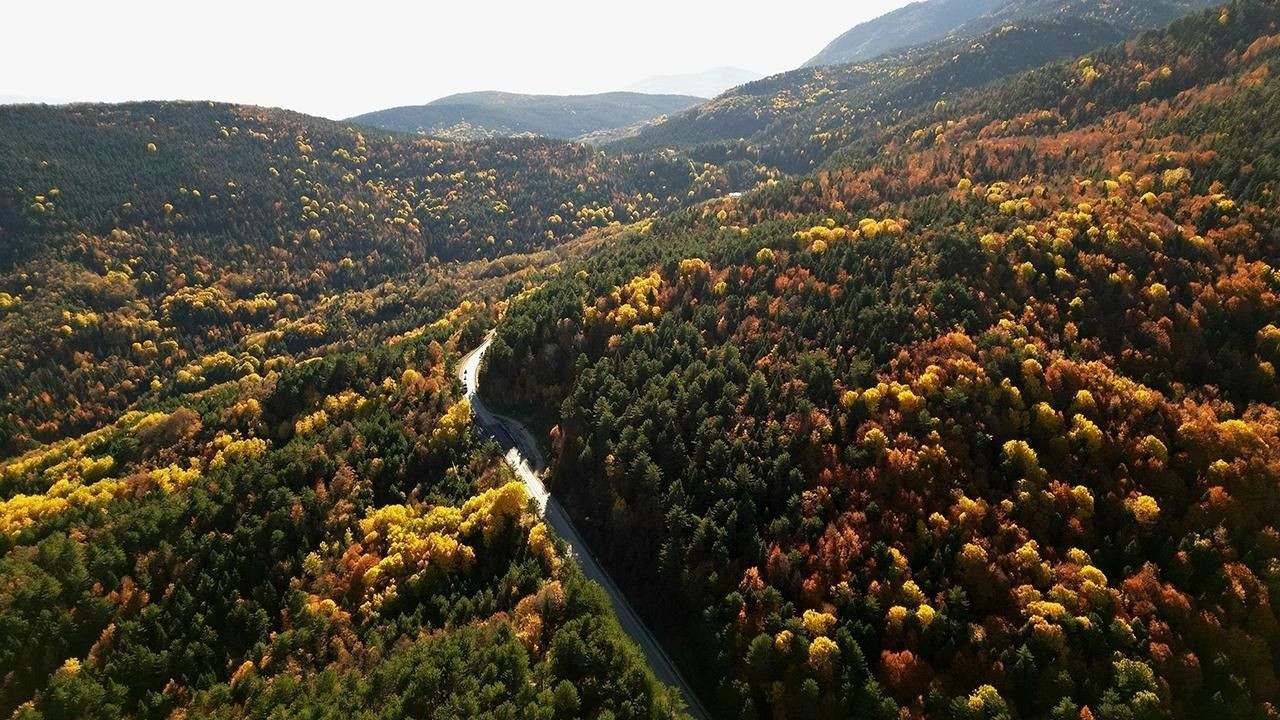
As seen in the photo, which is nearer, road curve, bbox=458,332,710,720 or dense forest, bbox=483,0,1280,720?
dense forest, bbox=483,0,1280,720

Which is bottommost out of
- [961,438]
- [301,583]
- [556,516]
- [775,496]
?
[556,516]

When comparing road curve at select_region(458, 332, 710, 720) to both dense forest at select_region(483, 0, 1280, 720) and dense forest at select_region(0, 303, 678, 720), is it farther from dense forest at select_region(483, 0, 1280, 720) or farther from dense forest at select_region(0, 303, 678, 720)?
dense forest at select_region(0, 303, 678, 720)

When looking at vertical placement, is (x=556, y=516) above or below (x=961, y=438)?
below

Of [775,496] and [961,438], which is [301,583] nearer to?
[775,496]

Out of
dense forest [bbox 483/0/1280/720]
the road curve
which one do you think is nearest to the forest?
dense forest [bbox 483/0/1280/720]

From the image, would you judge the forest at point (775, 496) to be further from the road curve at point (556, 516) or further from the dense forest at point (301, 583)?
the road curve at point (556, 516)

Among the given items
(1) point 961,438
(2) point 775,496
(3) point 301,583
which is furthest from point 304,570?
(1) point 961,438

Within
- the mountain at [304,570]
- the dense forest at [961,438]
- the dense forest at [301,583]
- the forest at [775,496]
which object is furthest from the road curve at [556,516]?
the dense forest at [301,583]
